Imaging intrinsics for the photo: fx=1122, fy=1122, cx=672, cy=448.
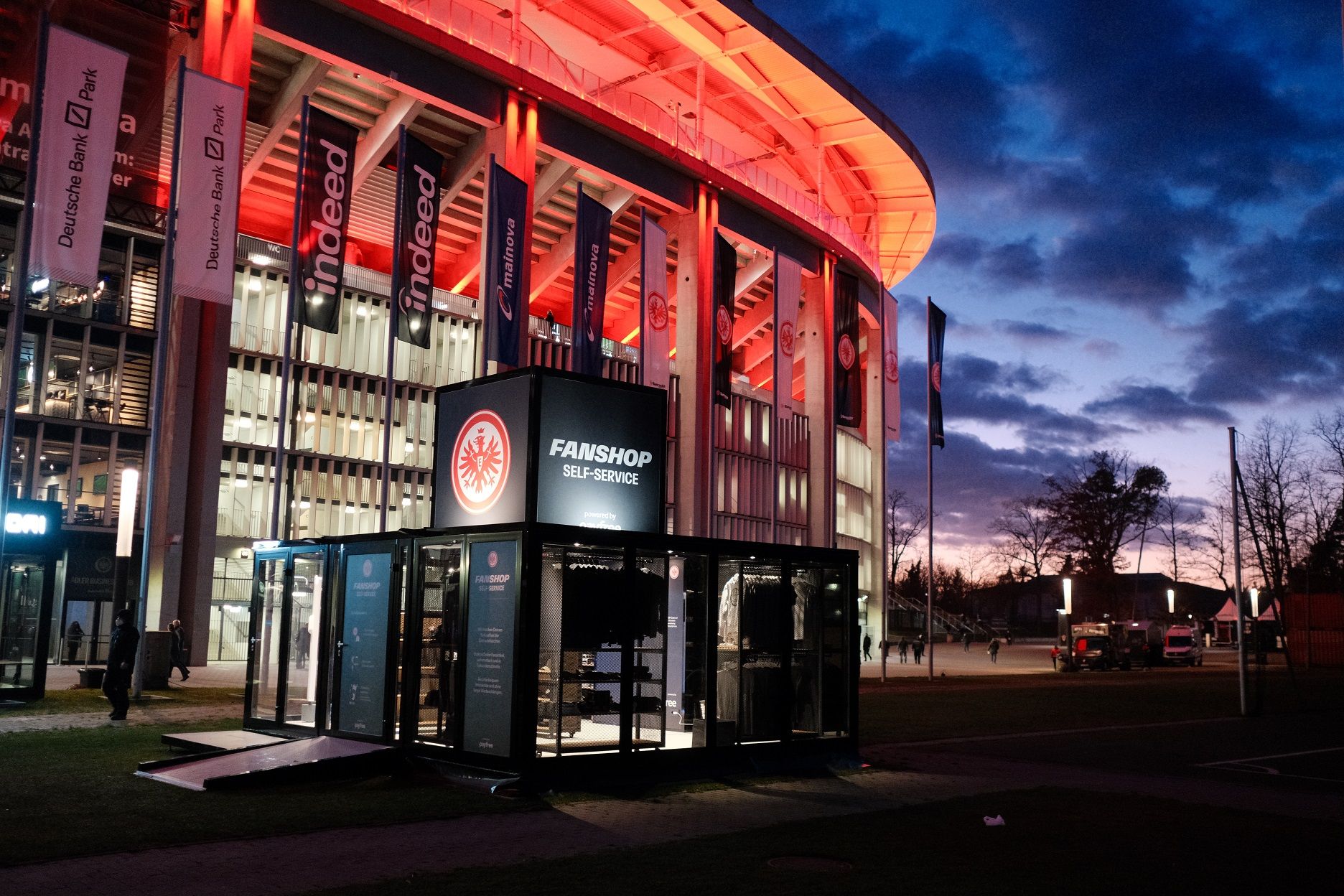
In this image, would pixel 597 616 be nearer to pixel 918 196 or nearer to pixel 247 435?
pixel 247 435

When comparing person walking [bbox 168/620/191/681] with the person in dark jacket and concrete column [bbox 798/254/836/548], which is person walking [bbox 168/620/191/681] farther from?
concrete column [bbox 798/254/836/548]

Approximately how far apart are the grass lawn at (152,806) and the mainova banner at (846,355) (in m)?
30.7

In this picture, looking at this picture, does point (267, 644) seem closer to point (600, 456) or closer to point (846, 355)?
point (600, 456)

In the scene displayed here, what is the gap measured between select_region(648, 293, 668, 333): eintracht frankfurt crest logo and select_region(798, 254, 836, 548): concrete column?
1998 cm

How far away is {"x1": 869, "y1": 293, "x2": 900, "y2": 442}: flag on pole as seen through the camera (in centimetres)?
4844

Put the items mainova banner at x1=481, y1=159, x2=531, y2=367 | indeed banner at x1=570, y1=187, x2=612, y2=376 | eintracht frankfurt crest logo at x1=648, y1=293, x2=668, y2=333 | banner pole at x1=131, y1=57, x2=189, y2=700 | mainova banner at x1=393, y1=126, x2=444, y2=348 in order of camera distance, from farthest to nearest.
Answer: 1. eintracht frankfurt crest logo at x1=648, y1=293, x2=668, y2=333
2. indeed banner at x1=570, y1=187, x2=612, y2=376
3. mainova banner at x1=481, y1=159, x2=531, y2=367
4. mainova banner at x1=393, y1=126, x2=444, y2=348
5. banner pole at x1=131, y1=57, x2=189, y2=700

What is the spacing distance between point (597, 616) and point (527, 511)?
1386 mm

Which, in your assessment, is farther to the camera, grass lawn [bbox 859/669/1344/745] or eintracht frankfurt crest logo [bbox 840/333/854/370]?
eintracht frankfurt crest logo [bbox 840/333/854/370]

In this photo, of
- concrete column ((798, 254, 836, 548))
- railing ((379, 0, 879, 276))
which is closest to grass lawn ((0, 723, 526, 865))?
railing ((379, 0, 879, 276))

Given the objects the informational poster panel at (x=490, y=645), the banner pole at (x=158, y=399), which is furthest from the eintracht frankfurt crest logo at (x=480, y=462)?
the banner pole at (x=158, y=399)

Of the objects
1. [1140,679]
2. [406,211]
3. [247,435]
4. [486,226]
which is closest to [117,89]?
[406,211]

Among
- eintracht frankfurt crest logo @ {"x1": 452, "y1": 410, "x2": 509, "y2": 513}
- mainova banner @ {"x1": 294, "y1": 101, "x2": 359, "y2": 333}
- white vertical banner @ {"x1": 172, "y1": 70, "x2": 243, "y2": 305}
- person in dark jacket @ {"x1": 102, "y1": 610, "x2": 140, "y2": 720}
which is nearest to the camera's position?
eintracht frankfurt crest logo @ {"x1": 452, "y1": 410, "x2": 509, "y2": 513}

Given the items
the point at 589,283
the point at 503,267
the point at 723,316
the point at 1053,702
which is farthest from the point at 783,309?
the point at 1053,702

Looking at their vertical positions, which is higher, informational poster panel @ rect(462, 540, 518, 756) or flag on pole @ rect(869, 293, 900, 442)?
flag on pole @ rect(869, 293, 900, 442)
